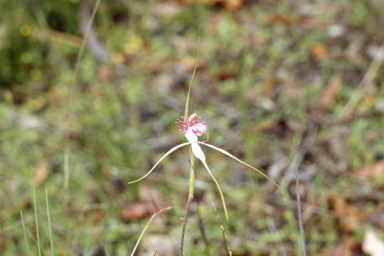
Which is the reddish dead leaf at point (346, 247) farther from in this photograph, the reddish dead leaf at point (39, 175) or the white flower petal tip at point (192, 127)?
the reddish dead leaf at point (39, 175)

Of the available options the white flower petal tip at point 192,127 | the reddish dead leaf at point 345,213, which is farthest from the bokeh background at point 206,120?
the white flower petal tip at point 192,127

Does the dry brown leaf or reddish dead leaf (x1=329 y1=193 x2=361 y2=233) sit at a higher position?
reddish dead leaf (x1=329 y1=193 x2=361 y2=233)

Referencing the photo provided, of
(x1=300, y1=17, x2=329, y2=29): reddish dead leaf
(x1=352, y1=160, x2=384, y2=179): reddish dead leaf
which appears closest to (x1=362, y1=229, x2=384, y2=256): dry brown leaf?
(x1=352, y1=160, x2=384, y2=179): reddish dead leaf

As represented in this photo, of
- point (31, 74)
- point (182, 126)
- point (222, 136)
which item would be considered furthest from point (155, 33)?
point (182, 126)

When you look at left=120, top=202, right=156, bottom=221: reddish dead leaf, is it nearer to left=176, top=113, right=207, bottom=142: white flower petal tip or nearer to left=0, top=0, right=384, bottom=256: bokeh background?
left=0, top=0, right=384, bottom=256: bokeh background

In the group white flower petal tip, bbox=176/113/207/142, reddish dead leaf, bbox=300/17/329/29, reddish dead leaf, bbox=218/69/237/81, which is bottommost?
white flower petal tip, bbox=176/113/207/142

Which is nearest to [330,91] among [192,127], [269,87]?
[269,87]

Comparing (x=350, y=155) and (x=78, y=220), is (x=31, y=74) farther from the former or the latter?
(x=350, y=155)
